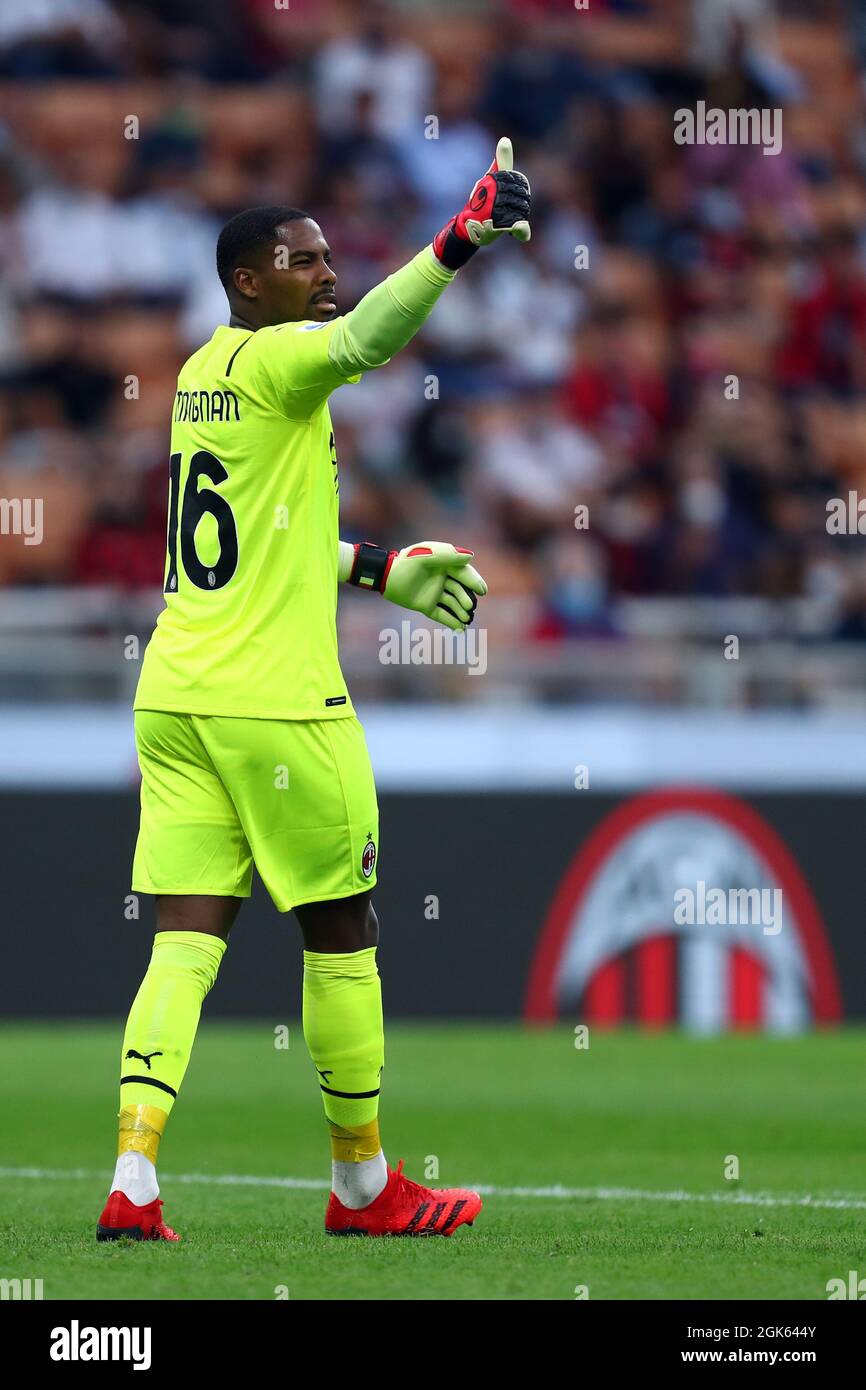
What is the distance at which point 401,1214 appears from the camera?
5090mm

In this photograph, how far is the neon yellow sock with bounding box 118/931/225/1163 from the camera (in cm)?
476

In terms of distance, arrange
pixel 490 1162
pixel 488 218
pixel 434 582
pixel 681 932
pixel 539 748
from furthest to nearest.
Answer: pixel 539 748 < pixel 681 932 < pixel 490 1162 < pixel 434 582 < pixel 488 218

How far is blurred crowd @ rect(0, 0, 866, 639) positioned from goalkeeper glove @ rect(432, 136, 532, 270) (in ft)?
22.6

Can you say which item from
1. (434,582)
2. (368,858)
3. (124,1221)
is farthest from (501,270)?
(124,1221)

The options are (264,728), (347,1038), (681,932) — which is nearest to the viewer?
(264,728)

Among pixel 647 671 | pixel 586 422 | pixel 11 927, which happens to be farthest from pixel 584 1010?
pixel 586 422

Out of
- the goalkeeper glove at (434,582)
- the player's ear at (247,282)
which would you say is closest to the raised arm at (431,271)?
the player's ear at (247,282)

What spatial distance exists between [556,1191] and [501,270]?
29.5 feet

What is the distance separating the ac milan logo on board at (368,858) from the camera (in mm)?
5035

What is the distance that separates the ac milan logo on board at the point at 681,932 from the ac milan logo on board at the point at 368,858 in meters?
5.41

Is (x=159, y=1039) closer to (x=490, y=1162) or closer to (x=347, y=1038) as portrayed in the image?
(x=347, y=1038)

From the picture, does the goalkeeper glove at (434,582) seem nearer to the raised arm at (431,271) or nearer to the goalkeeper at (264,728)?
the goalkeeper at (264,728)

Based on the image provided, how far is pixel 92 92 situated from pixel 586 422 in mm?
4376
